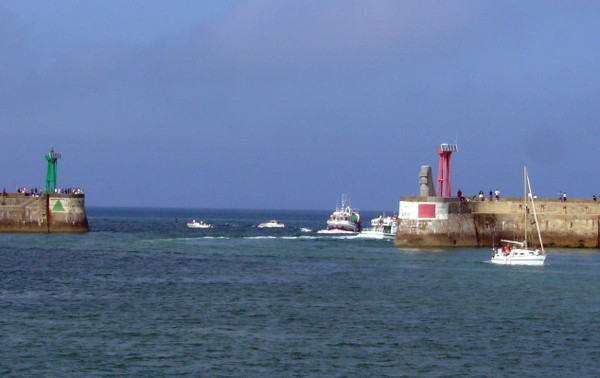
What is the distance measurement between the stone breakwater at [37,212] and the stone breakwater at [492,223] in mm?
46218

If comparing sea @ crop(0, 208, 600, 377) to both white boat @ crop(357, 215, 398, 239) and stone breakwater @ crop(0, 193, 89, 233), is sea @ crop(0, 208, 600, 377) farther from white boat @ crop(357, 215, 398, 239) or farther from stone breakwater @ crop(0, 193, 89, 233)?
white boat @ crop(357, 215, 398, 239)

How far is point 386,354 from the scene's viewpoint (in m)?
39.4

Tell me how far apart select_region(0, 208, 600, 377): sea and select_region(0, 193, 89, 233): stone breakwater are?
35.7m

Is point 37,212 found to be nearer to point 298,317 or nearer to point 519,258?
point 519,258

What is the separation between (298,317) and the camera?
48.4m

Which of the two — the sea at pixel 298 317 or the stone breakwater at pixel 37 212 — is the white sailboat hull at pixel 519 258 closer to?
the sea at pixel 298 317

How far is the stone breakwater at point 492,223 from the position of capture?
93188 millimetres

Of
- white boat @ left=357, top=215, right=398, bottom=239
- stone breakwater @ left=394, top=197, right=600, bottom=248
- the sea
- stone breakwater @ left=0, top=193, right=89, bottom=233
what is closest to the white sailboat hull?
the sea

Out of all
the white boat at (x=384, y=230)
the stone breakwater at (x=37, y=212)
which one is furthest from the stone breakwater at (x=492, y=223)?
the stone breakwater at (x=37, y=212)

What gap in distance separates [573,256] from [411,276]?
81.4 feet

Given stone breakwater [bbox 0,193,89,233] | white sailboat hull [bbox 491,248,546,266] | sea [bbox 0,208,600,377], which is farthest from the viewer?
stone breakwater [bbox 0,193,89,233]

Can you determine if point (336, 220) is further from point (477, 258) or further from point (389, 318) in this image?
point (389, 318)

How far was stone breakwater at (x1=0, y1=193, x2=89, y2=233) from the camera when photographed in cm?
11944

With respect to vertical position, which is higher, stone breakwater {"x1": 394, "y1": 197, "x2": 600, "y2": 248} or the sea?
stone breakwater {"x1": 394, "y1": 197, "x2": 600, "y2": 248}
